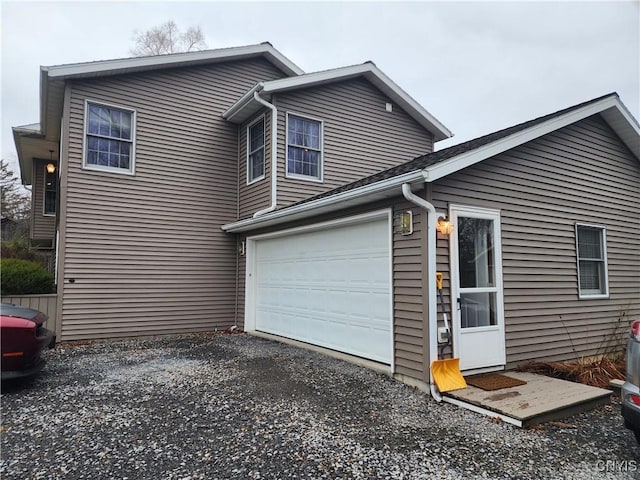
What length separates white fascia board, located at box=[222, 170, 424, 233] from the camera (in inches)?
191

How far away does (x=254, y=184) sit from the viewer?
9086mm

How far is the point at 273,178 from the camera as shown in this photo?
839 centimetres

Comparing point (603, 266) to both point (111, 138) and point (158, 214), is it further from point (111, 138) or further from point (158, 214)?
point (111, 138)

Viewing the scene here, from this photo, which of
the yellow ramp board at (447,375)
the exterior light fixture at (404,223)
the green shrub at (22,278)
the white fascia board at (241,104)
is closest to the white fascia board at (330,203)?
the exterior light fixture at (404,223)

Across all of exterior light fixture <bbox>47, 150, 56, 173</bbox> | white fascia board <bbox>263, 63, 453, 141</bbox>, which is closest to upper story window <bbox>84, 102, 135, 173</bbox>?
white fascia board <bbox>263, 63, 453, 141</bbox>

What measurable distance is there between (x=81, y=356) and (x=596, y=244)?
A: 8866 mm

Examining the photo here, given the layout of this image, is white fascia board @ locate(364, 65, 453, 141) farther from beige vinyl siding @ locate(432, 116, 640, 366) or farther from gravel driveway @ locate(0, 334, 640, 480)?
gravel driveway @ locate(0, 334, 640, 480)

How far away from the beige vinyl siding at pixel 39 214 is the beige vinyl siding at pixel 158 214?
6277 mm

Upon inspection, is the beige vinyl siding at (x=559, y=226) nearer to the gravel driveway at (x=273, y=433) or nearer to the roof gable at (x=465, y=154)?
the roof gable at (x=465, y=154)

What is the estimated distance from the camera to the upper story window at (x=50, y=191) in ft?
43.1

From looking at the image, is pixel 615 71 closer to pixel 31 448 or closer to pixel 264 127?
pixel 264 127

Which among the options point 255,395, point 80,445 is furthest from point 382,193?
point 80,445

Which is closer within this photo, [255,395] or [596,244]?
[255,395]

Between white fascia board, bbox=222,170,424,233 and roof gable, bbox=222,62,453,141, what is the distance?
8.49ft
